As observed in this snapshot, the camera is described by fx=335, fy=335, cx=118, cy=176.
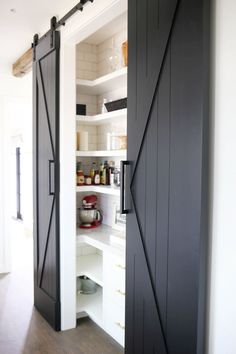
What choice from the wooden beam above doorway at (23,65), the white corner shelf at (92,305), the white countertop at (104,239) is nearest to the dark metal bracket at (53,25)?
the wooden beam above doorway at (23,65)

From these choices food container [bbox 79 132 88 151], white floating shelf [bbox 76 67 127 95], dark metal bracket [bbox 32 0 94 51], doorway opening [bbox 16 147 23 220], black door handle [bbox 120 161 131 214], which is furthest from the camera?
doorway opening [bbox 16 147 23 220]

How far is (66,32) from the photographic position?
2719mm

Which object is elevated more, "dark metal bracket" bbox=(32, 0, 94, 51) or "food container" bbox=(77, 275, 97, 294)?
"dark metal bracket" bbox=(32, 0, 94, 51)

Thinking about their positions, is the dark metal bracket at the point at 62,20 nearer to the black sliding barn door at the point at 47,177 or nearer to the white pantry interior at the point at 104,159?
the black sliding barn door at the point at 47,177

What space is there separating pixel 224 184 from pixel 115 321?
1741 mm

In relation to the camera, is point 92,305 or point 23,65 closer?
point 92,305

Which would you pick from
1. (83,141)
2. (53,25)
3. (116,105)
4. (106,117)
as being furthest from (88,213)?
(53,25)

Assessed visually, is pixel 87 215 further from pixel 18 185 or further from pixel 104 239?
pixel 18 185

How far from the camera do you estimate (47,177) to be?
3031 millimetres

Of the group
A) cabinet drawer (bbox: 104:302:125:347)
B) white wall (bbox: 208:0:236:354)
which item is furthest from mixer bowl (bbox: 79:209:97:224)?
white wall (bbox: 208:0:236:354)

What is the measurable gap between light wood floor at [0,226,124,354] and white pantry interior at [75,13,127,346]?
0.10 meters

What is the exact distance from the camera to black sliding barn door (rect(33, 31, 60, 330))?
2.90 meters

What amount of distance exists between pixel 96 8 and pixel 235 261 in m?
1.85

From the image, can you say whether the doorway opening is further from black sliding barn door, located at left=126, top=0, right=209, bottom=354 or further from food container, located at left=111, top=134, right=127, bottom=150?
black sliding barn door, located at left=126, top=0, right=209, bottom=354
